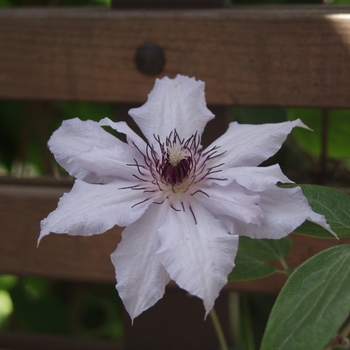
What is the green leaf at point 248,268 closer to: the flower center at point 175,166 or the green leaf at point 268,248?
the green leaf at point 268,248

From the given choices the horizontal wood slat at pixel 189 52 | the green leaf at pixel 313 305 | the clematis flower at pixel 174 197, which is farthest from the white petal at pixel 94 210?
the horizontal wood slat at pixel 189 52

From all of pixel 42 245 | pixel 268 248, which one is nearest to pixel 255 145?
pixel 268 248

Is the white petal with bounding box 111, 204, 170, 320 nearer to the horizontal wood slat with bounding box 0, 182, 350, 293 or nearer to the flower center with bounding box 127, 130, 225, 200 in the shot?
the flower center with bounding box 127, 130, 225, 200

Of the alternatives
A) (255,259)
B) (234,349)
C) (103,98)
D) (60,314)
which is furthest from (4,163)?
(255,259)

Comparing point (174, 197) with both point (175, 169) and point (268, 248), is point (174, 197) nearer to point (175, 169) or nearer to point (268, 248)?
point (175, 169)

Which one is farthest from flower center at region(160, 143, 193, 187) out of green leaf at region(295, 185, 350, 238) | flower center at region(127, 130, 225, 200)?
green leaf at region(295, 185, 350, 238)

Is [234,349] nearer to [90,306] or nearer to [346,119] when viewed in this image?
[346,119]
